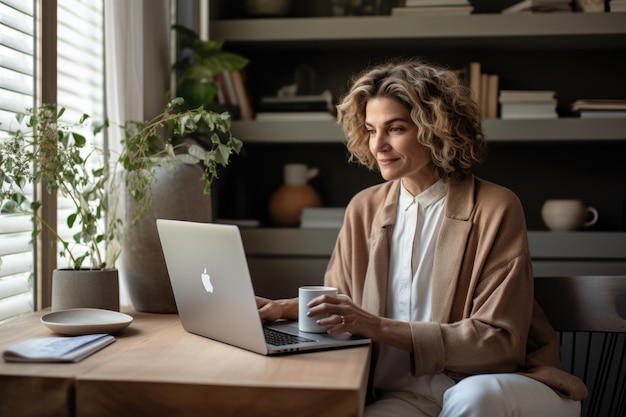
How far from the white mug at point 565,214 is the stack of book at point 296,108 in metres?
0.98

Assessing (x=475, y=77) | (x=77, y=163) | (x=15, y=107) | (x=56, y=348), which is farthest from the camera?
(x=475, y=77)

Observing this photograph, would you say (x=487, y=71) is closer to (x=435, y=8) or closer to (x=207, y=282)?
(x=435, y=8)

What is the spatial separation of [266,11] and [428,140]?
1.61 metres

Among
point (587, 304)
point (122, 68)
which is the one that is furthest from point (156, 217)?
point (587, 304)

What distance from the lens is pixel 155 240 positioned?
196cm

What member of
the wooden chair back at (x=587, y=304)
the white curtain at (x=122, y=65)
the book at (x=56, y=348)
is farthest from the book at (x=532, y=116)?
the book at (x=56, y=348)

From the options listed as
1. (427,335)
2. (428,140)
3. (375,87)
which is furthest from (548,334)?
(375,87)

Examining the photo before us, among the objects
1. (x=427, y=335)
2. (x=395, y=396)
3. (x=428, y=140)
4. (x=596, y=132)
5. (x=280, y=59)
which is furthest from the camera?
(x=280, y=59)

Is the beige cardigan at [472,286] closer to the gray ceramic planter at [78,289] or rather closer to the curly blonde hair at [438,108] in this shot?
the curly blonde hair at [438,108]

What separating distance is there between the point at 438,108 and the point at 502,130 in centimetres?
122

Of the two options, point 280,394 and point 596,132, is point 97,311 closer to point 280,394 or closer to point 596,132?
point 280,394

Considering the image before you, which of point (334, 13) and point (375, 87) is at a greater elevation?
point (334, 13)

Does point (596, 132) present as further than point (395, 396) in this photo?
Yes

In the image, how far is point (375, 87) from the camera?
204cm
